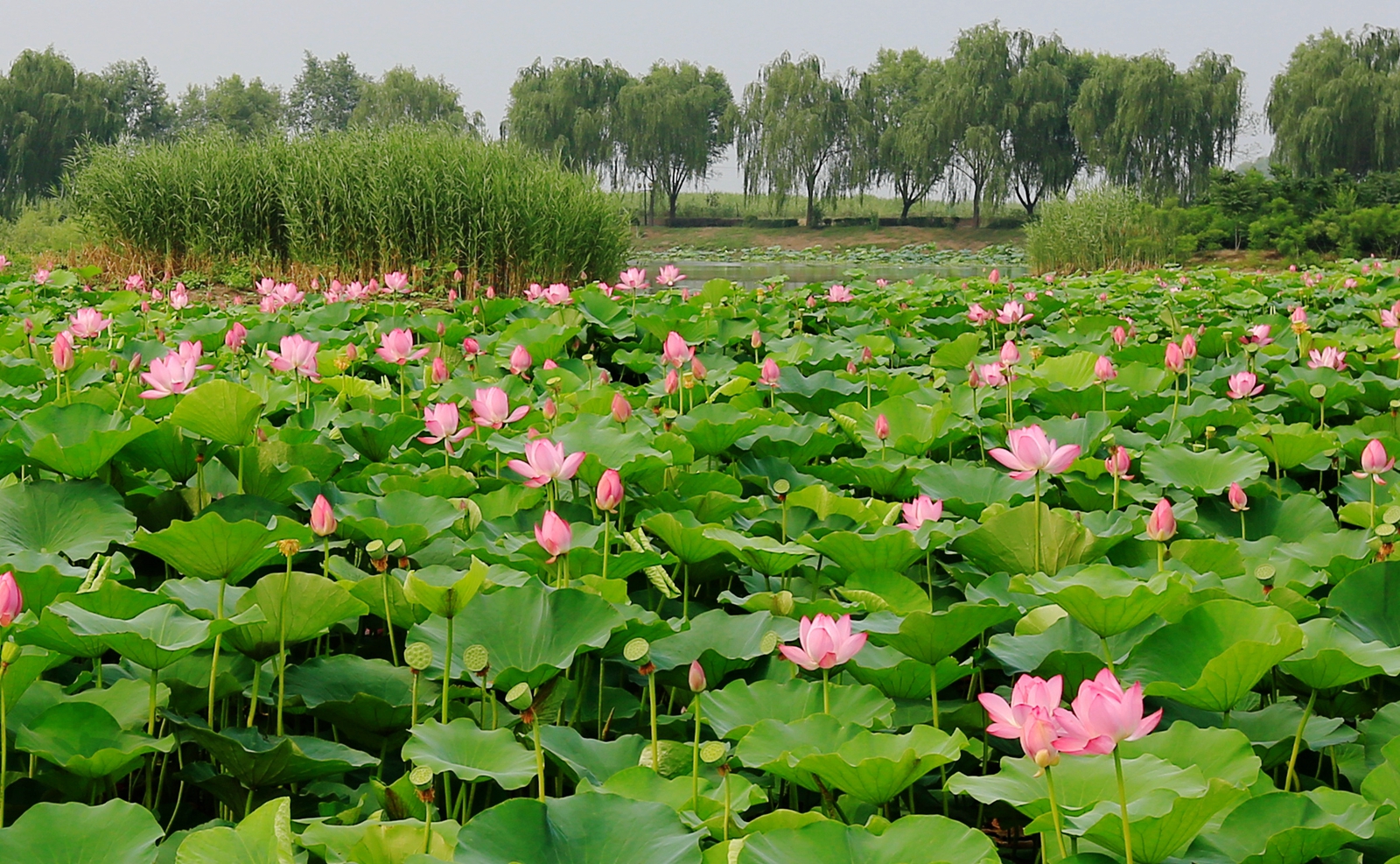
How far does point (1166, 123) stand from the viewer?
2459 centimetres

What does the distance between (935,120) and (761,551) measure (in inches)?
1179

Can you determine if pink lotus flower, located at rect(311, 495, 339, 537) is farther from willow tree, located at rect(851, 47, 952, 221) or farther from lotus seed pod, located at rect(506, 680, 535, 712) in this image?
willow tree, located at rect(851, 47, 952, 221)

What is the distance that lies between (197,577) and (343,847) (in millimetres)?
596

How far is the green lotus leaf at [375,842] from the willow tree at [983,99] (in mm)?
29315

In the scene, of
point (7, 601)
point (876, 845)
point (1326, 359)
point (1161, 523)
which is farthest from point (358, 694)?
point (1326, 359)

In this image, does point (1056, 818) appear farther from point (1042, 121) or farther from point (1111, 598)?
point (1042, 121)

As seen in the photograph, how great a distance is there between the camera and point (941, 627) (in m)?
1.11

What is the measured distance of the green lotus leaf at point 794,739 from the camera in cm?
95

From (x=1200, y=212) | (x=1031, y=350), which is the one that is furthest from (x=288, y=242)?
(x=1200, y=212)

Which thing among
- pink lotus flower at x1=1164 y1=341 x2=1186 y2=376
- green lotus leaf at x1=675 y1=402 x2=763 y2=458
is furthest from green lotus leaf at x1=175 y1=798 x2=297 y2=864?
pink lotus flower at x1=1164 y1=341 x2=1186 y2=376

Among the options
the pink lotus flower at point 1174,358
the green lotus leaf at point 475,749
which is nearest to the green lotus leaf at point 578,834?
the green lotus leaf at point 475,749

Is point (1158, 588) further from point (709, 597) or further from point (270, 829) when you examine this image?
point (270, 829)

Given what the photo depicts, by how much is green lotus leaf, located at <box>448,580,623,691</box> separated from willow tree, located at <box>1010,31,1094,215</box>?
30.3 metres

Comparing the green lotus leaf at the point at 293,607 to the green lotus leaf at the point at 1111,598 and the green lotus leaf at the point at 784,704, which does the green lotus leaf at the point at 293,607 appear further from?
the green lotus leaf at the point at 1111,598
